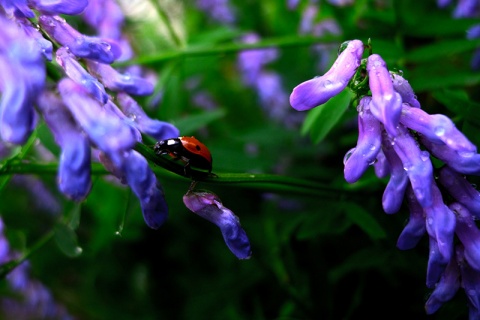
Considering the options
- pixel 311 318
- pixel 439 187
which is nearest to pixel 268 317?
pixel 311 318

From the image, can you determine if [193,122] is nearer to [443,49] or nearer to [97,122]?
[443,49]

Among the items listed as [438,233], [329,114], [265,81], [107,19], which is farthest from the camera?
[265,81]

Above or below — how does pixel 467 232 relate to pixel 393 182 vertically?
below

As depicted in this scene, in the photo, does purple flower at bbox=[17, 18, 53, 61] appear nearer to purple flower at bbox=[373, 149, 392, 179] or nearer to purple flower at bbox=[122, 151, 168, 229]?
purple flower at bbox=[122, 151, 168, 229]

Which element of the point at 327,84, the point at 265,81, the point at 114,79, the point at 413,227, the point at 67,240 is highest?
the point at 114,79

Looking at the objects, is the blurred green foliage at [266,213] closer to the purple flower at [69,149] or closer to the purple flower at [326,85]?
the purple flower at [326,85]

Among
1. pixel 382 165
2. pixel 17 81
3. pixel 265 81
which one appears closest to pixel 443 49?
pixel 382 165

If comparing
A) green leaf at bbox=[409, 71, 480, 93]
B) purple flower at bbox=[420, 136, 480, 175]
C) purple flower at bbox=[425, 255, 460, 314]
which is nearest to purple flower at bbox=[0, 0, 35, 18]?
purple flower at bbox=[420, 136, 480, 175]

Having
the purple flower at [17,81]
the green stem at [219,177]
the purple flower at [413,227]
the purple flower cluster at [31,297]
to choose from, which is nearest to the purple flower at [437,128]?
the purple flower at [413,227]
